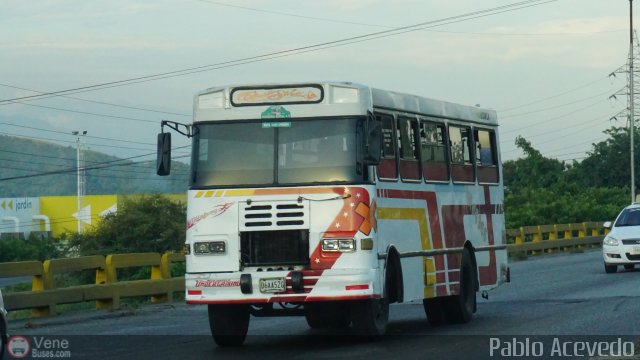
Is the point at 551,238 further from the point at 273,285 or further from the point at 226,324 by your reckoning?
the point at 273,285

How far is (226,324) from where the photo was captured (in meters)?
14.7

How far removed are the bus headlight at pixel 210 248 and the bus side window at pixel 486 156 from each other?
614 cm

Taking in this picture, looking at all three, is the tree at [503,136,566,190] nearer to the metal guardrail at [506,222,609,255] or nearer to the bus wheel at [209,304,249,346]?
the metal guardrail at [506,222,609,255]

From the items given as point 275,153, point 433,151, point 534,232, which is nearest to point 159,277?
point 433,151

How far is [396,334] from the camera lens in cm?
A: 1595

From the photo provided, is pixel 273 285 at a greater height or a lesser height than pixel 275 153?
lesser

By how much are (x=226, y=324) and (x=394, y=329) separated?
10.1ft

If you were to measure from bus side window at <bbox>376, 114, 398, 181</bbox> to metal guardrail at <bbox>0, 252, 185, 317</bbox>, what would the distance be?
6.50 m

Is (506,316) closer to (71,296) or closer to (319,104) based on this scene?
(319,104)

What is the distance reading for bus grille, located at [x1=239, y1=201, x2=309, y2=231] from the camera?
14062 mm

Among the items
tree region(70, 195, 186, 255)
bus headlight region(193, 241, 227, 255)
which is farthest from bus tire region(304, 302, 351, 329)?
tree region(70, 195, 186, 255)

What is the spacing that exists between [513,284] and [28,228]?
92.9m

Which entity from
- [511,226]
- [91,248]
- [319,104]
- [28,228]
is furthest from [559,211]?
[28,228]

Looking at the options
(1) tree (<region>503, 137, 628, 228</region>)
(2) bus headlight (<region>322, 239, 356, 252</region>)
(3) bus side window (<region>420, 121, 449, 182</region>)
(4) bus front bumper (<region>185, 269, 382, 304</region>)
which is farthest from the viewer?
(1) tree (<region>503, 137, 628, 228</region>)
